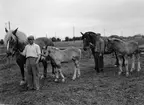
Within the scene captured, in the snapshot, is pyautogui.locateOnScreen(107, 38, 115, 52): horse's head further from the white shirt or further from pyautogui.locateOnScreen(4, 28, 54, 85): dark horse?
pyautogui.locateOnScreen(4, 28, 54, 85): dark horse

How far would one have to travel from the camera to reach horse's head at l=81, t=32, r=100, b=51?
8375mm

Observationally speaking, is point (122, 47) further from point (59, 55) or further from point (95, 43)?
point (59, 55)

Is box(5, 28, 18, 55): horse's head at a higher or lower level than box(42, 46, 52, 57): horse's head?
higher

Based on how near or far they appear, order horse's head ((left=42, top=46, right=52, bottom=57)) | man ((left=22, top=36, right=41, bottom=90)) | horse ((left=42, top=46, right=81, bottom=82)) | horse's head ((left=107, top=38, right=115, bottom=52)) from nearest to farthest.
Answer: man ((left=22, top=36, right=41, bottom=90)) < horse's head ((left=42, top=46, right=52, bottom=57)) < horse ((left=42, top=46, right=81, bottom=82)) < horse's head ((left=107, top=38, right=115, bottom=52))

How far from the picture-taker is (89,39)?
843 cm

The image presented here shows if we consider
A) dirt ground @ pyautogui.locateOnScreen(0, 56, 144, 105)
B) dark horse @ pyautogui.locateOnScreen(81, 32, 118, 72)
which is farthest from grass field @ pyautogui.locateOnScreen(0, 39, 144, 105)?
dark horse @ pyautogui.locateOnScreen(81, 32, 118, 72)

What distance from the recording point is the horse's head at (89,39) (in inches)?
330

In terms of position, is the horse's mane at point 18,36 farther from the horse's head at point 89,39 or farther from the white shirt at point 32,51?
the horse's head at point 89,39

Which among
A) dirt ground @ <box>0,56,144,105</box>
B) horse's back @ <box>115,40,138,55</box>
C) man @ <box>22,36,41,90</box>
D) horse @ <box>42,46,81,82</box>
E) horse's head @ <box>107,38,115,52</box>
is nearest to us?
dirt ground @ <box>0,56,144,105</box>

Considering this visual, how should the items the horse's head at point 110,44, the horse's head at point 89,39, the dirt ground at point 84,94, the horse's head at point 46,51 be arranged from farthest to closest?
the horse's head at point 89,39, the horse's head at point 110,44, the horse's head at point 46,51, the dirt ground at point 84,94

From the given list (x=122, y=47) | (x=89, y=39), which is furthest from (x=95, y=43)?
(x=122, y=47)

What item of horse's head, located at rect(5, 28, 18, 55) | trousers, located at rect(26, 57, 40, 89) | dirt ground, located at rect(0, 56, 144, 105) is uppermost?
horse's head, located at rect(5, 28, 18, 55)

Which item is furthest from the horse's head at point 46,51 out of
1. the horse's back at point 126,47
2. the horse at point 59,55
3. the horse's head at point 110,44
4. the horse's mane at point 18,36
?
the horse's back at point 126,47

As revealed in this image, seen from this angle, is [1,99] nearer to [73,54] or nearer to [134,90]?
[73,54]
